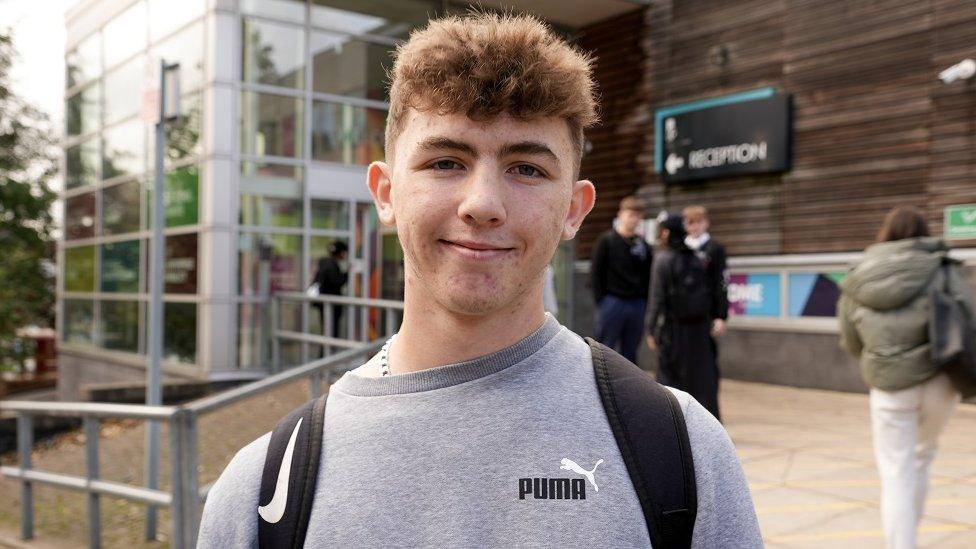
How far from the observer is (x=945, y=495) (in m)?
5.63

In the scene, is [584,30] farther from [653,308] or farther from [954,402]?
[954,402]

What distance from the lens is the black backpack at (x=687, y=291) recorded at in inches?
A: 239

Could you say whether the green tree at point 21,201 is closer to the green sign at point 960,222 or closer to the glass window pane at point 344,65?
the glass window pane at point 344,65

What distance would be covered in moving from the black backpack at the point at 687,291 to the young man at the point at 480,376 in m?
4.92

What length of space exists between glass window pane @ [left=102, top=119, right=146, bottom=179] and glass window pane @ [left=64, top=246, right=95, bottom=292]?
1.64 meters

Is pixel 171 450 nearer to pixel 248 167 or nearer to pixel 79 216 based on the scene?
pixel 248 167

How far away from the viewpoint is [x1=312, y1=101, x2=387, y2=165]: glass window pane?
1343 centimetres

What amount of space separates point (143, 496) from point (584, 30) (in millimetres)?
11895

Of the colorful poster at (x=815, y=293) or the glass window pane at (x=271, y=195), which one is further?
the glass window pane at (x=271, y=195)

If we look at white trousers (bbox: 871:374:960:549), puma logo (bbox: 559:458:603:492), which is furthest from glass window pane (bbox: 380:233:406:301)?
puma logo (bbox: 559:458:603:492)

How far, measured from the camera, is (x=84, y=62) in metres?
16.5

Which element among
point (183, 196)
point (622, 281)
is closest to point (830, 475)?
point (622, 281)

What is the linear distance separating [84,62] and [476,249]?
56.9 feet

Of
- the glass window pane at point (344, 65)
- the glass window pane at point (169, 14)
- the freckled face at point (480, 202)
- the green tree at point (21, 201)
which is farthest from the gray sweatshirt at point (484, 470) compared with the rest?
the green tree at point (21, 201)
